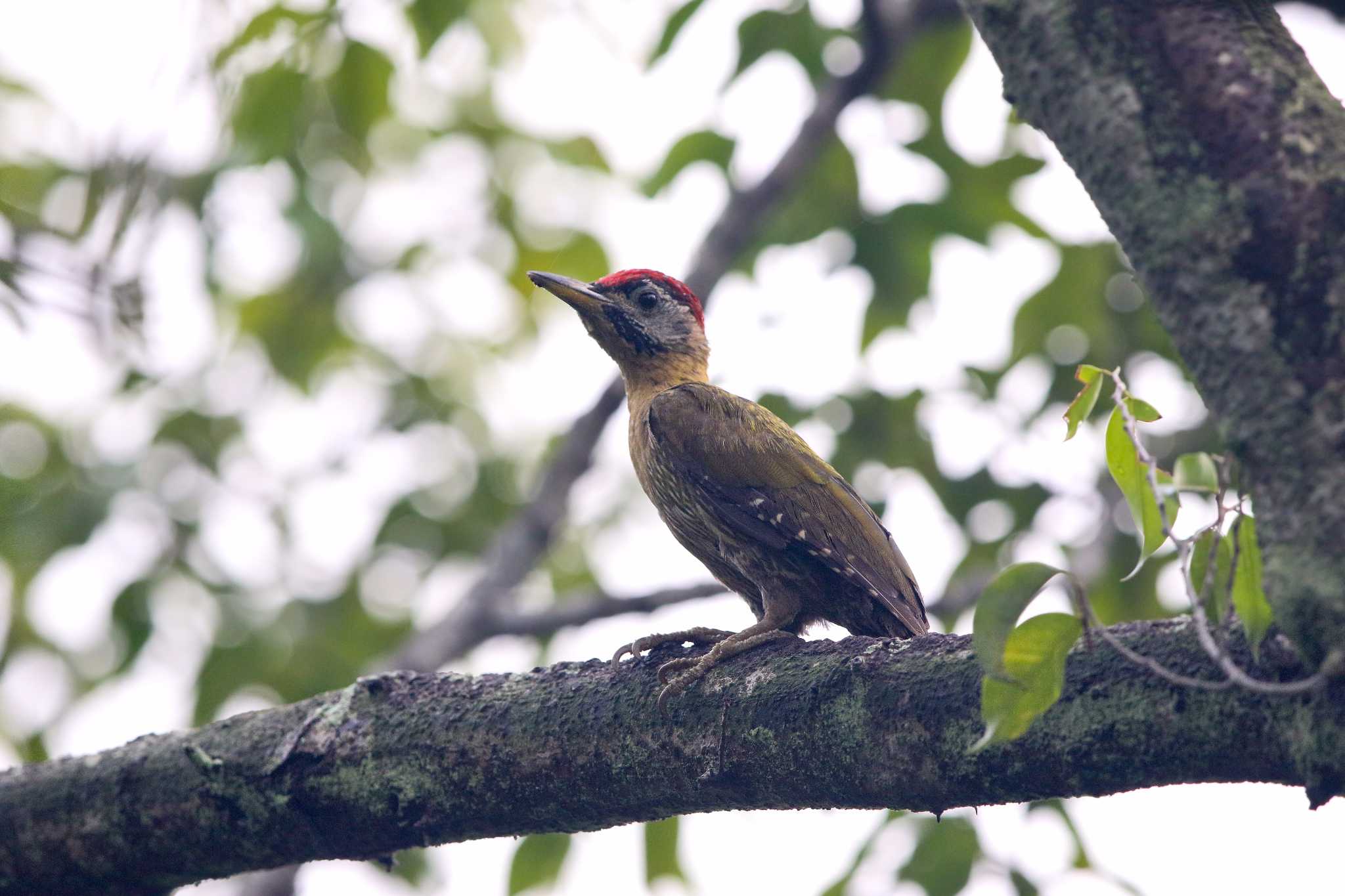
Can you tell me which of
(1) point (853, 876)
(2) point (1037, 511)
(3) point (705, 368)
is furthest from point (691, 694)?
(3) point (705, 368)

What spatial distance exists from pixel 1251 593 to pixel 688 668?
125cm

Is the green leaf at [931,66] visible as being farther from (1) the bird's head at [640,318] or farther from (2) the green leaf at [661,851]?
(2) the green leaf at [661,851]

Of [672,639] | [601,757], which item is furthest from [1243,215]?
[672,639]

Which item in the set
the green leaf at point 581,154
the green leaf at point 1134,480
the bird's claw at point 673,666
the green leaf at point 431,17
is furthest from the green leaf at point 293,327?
the green leaf at point 1134,480

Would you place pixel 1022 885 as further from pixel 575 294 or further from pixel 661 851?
pixel 575 294

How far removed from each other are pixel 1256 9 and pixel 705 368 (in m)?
3.76

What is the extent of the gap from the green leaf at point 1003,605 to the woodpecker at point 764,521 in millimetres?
1620

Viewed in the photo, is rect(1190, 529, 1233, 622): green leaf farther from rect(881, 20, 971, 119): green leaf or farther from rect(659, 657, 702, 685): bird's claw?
rect(881, 20, 971, 119): green leaf

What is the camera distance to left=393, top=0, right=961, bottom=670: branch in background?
464 cm

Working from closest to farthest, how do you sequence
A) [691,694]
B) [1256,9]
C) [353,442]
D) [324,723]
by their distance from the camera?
[1256,9] < [691,694] < [324,723] < [353,442]

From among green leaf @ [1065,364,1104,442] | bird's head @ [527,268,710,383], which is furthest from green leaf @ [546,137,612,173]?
green leaf @ [1065,364,1104,442]

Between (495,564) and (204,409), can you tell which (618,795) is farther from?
(204,409)

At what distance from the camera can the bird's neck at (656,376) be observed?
5090 mm

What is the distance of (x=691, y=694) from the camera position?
2.67 meters
